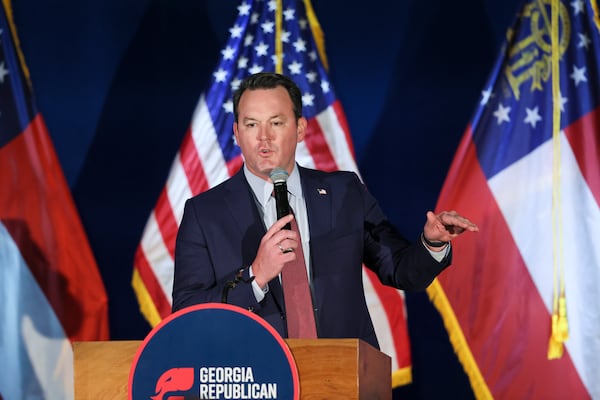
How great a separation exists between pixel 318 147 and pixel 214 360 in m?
2.60

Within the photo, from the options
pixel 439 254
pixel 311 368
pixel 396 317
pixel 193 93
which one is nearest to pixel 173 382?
pixel 311 368

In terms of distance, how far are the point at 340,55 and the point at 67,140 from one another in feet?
5.01

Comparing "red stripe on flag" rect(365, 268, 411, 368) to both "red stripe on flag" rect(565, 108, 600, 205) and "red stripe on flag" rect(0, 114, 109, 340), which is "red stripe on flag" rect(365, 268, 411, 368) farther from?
"red stripe on flag" rect(0, 114, 109, 340)

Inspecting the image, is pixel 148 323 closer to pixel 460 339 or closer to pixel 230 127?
pixel 230 127

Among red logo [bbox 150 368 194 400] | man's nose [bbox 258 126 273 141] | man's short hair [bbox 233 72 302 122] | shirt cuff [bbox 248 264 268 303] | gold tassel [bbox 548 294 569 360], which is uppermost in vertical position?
man's short hair [bbox 233 72 302 122]

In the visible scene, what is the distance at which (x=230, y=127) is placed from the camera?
170 inches

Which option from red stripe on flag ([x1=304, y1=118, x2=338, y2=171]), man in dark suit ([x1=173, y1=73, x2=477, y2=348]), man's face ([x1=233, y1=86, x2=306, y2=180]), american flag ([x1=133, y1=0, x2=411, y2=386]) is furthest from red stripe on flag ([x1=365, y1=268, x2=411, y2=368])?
man's face ([x1=233, y1=86, x2=306, y2=180])

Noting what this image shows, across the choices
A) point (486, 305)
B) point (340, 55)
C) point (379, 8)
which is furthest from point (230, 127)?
point (486, 305)

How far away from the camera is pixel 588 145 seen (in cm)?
402

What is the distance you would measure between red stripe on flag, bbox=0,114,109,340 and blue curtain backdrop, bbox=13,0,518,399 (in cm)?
13

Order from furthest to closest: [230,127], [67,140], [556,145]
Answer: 1. [67,140]
2. [230,127]
3. [556,145]

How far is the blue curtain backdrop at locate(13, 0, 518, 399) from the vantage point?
4398 millimetres

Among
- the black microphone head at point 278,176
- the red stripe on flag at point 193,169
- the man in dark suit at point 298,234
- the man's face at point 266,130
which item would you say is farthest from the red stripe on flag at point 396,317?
the black microphone head at point 278,176

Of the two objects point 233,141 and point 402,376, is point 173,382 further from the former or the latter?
point 233,141
